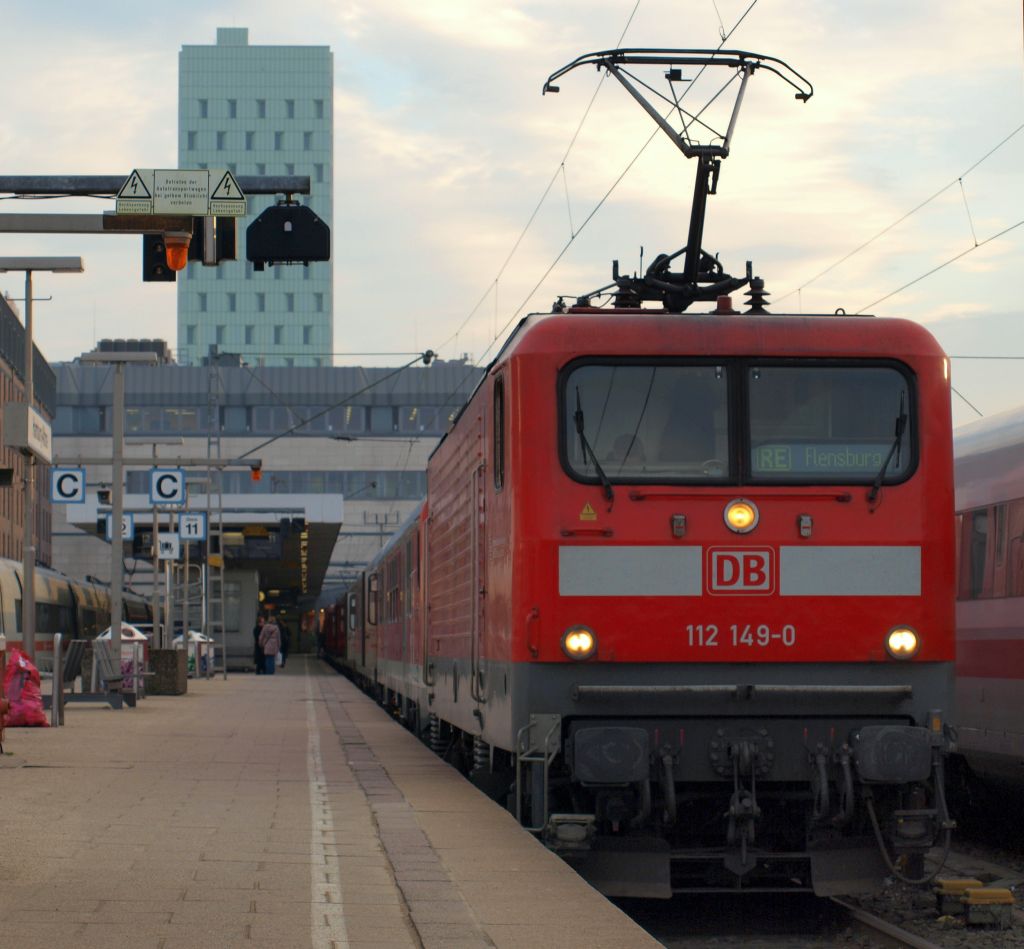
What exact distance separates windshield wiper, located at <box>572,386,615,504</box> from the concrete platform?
183cm

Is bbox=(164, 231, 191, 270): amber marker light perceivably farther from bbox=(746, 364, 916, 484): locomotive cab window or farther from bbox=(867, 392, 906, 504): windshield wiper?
bbox=(867, 392, 906, 504): windshield wiper

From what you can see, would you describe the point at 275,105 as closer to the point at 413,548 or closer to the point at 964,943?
the point at 413,548

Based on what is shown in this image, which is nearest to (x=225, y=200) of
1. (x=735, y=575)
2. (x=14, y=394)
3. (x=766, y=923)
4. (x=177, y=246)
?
(x=177, y=246)

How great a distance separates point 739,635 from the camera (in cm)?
950

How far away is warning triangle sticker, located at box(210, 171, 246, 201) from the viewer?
1405 centimetres

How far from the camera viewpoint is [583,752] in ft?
30.1

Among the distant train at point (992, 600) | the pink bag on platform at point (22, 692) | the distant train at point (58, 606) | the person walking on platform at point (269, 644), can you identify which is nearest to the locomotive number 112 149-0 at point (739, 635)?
the distant train at point (992, 600)

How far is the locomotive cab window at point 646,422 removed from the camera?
9688 mm

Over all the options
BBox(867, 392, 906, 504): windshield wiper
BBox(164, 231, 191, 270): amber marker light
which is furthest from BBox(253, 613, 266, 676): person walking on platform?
BBox(867, 392, 906, 504): windshield wiper

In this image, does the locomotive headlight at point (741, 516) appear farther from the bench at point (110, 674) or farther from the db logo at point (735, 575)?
the bench at point (110, 674)

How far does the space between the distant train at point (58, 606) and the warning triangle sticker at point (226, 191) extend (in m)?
18.3

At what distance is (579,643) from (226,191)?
6080 millimetres

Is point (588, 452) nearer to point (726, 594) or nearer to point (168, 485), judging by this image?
point (726, 594)

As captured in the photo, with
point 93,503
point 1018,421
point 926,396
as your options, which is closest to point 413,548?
point 1018,421
